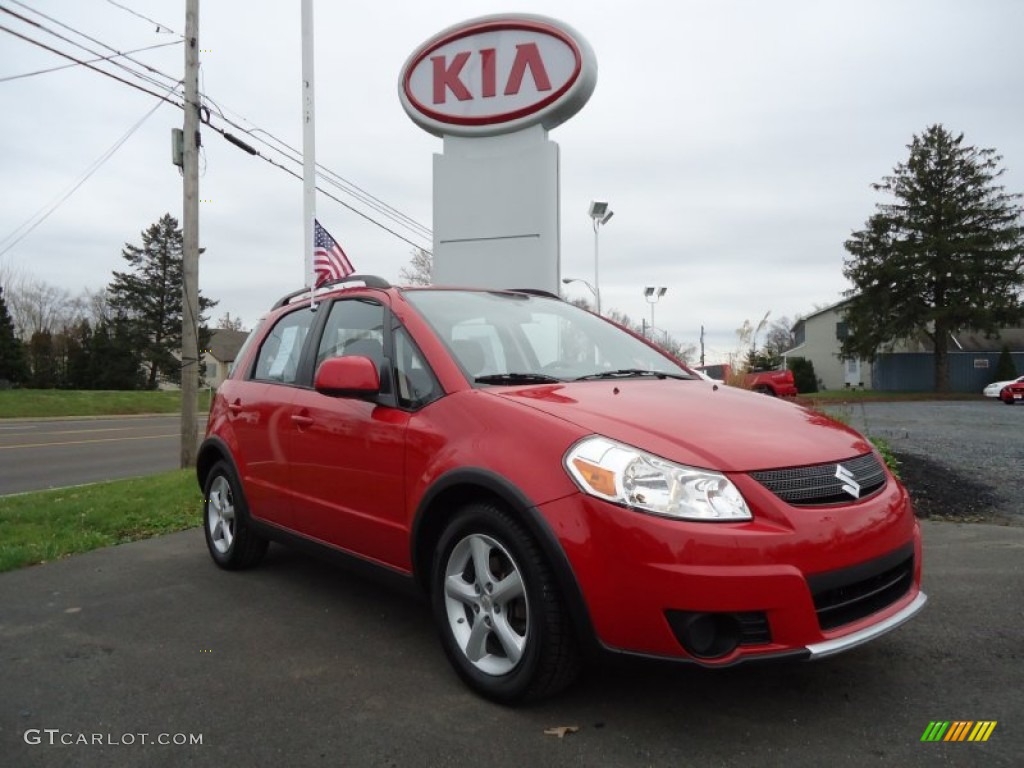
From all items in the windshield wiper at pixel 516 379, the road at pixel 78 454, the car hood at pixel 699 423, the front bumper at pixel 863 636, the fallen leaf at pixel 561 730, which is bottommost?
the road at pixel 78 454

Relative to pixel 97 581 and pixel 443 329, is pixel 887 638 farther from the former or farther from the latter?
pixel 97 581

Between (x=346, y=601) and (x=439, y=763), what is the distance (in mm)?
1796

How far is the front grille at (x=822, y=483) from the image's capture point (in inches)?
93.5

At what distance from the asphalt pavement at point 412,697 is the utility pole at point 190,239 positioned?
8.82 meters

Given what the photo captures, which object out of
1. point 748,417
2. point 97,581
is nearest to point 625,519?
point 748,417

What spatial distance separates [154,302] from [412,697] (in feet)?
198

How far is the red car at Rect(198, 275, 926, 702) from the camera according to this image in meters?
2.24

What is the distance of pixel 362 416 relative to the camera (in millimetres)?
3344

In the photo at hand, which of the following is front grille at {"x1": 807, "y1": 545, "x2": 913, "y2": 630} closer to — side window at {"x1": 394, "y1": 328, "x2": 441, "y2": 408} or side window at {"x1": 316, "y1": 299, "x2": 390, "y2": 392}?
side window at {"x1": 394, "y1": 328, "x2": 441, "y2": 408}

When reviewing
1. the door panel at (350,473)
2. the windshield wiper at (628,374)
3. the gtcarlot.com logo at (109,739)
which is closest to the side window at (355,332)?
the door panel at (350,473)

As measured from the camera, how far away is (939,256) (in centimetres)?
3750

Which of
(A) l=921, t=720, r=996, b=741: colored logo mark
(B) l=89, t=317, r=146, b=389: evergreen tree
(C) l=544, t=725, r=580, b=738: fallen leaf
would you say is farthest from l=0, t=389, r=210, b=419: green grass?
(A) l=921, t=720, r=996, b=741: colored logo mark

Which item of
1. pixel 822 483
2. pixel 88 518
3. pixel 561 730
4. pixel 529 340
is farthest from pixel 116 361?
pixel 822 483

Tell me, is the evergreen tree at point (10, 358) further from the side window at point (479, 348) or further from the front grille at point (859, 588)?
the front grille at point (859, 588)
